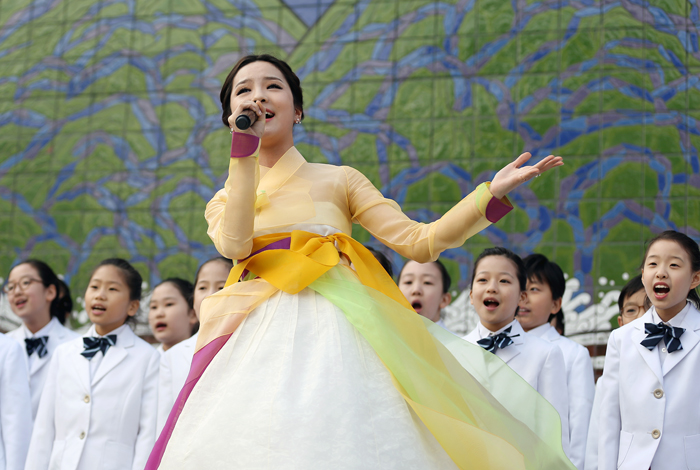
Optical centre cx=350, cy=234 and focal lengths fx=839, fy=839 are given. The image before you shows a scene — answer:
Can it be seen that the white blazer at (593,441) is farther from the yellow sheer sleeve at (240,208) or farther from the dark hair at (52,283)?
the dark hair at (52,283)

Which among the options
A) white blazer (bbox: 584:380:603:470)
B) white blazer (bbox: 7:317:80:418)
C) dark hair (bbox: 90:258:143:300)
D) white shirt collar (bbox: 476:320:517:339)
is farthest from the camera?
white blazer (bbox: 7:317:80:418)

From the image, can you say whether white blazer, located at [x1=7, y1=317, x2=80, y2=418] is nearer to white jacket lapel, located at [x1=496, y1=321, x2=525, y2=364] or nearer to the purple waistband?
white jacket lapel, located at [x1=496, y1=321, x2=525, y2=364]

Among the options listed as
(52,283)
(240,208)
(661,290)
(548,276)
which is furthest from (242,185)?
(52,283)

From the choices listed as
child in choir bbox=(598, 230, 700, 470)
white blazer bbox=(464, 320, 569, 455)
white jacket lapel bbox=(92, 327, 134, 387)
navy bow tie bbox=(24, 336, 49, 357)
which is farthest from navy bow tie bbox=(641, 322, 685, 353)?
navy bow tie bbox=(24, 336, 49, 357)

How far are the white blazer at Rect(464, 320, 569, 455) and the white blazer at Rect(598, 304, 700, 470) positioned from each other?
222 mm

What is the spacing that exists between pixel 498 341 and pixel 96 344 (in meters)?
1.62

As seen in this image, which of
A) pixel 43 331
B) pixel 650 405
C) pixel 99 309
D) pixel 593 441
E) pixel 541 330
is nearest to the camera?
pixel 650 405

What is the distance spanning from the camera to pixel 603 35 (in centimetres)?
541

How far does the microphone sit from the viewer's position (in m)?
1.76

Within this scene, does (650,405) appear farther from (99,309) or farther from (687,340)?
(99,309)

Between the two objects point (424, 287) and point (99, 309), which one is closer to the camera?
point (99, 309)

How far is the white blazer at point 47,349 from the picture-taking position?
3988mm

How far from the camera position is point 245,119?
1.76 m

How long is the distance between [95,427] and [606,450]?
6.21ft
